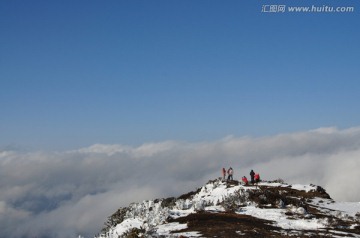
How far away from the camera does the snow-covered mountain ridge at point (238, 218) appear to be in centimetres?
2530

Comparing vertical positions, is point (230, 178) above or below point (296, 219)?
above

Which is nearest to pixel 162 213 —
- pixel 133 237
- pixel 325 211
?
pixel 133 237

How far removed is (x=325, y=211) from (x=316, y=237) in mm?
14551

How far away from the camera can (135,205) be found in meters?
34.5

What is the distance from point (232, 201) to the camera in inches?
1487

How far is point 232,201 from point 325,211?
9.22 m

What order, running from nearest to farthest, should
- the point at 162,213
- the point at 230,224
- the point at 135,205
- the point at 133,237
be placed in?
the point at 133,237 < the point at 230,224 < the point at 162,213 < the point at 135,205

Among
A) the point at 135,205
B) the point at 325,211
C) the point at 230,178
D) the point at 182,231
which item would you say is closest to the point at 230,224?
the point at 182,231

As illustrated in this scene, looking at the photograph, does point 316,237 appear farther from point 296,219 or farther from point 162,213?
point 162,213

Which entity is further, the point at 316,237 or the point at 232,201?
the point at 232,201

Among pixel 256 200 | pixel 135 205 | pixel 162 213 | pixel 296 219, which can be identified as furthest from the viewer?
pixel 256 200

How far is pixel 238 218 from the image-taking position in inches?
1184

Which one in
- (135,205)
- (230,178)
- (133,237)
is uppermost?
(230,178)

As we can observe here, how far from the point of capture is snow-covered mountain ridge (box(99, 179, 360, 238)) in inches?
996
